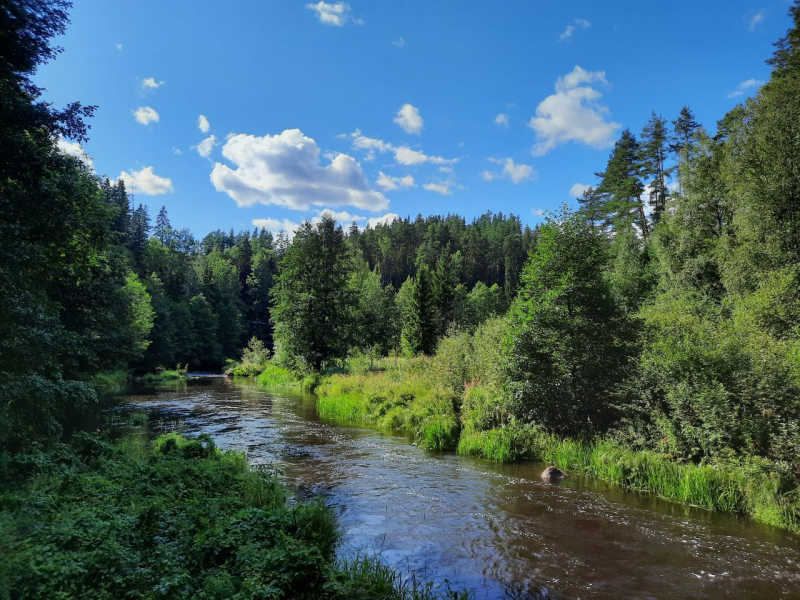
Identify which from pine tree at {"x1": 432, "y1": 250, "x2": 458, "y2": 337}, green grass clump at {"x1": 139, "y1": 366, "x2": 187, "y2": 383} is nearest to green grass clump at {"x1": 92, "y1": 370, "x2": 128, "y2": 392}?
green grass clump at {"x1": 139, "y1": 366, "x2": 187, "y2": 383}

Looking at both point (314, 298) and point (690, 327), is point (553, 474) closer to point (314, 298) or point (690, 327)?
point (690, 327)

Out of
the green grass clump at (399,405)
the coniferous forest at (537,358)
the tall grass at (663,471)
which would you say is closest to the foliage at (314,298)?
the coniferous forest at (537,358)

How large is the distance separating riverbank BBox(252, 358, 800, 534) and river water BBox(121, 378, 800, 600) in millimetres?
494

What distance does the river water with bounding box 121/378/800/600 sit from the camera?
7156mm

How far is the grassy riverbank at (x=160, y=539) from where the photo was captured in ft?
15.8

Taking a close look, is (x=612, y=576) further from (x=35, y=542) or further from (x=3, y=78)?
(x=3, y=78)

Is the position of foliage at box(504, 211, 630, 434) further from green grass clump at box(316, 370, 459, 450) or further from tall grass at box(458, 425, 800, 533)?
green grass clump at box(316, 370, 459, 450)

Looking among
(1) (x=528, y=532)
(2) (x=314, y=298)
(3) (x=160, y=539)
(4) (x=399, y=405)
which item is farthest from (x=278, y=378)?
(3) (x=160, y=539)

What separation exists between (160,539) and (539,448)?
12.0 m

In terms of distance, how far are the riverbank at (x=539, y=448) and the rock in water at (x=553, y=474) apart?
0.75m

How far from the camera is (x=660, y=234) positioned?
115 ft

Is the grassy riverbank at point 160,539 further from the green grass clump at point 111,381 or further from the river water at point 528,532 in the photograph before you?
the green grass clump at point 111,381

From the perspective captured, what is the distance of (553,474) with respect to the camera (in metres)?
12.6

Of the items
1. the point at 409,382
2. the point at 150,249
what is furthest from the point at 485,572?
the point at 150,249
